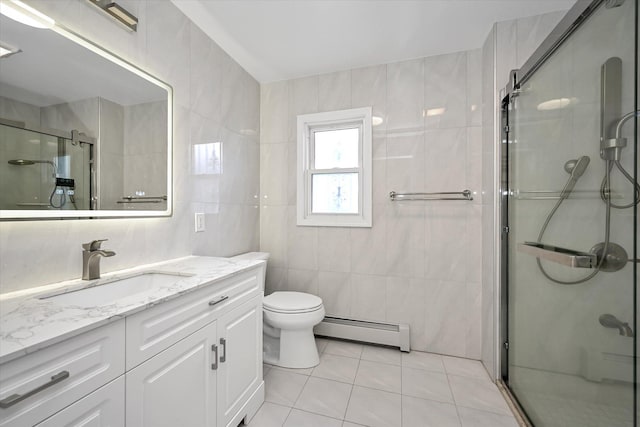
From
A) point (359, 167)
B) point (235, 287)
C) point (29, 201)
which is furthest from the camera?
point (359, 167)

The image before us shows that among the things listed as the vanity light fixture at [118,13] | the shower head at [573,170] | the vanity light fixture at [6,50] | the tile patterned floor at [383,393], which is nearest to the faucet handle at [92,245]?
the vanity light fixture at [6,50]

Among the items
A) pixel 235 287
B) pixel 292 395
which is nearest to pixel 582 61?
pixel 235 287

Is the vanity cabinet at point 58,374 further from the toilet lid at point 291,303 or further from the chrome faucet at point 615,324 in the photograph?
the chrome faucet at point 615,324

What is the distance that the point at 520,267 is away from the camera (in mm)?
1648

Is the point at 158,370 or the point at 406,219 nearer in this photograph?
the point at 158,370

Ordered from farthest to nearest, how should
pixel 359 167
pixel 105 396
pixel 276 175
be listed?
1. pixel 276 175
2. pixel 359 167
3. pixel 105 396

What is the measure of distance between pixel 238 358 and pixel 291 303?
0.68m

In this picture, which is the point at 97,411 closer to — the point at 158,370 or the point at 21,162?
the point at 158,370

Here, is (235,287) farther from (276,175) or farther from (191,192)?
(276,175)

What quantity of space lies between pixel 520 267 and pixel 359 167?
1.36m

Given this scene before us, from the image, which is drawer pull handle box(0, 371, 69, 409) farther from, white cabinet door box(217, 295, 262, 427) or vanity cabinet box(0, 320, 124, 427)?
white cabinet door box(217, 295, 262, 427)

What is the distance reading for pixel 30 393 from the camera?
621 mm

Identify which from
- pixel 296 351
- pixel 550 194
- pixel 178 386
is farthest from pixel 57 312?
pixel 550 194

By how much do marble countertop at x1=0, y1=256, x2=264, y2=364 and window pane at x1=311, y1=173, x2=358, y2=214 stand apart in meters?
1.37
